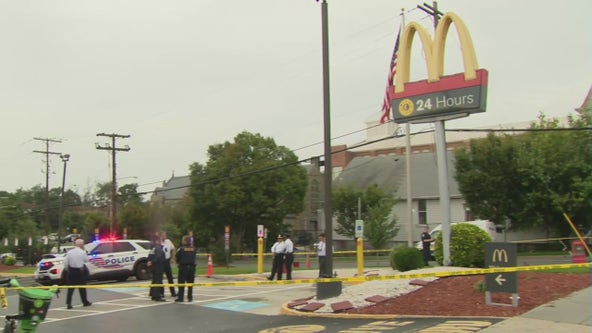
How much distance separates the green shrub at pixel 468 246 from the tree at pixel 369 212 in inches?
1071

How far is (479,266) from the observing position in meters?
13.9

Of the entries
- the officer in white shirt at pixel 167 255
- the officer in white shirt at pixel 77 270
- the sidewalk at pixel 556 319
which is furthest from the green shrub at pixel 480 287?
the officer in white shirt at pixel 77 270

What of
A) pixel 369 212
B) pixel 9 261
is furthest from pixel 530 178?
pixel 9 261

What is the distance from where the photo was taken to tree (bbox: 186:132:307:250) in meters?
49.4

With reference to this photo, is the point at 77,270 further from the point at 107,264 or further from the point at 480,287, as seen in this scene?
the point at 480,287

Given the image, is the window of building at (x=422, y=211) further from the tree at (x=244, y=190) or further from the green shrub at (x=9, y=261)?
the green shrub at (x=9, y=261)

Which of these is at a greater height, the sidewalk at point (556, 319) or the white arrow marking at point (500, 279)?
the white arrow marking at point (500, 279)

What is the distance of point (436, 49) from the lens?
49.9ft

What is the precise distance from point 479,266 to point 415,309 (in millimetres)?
4408

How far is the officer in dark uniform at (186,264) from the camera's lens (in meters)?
14.1

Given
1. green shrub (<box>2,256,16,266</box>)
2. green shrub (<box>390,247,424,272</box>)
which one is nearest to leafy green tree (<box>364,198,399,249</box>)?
green shrub (<box>390,247,424,272</box>)

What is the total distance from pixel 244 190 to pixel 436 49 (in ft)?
117

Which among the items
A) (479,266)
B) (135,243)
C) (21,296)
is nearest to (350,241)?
(135,243)

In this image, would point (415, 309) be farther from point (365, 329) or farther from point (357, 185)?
point (357, 185)
